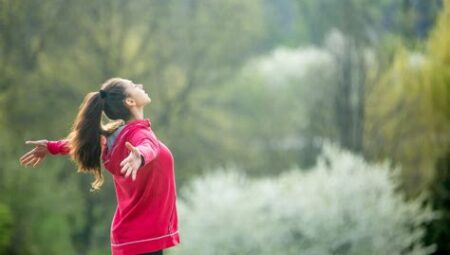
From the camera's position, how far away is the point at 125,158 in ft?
10.8

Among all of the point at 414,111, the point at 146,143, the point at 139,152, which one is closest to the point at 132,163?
the point at 139,152

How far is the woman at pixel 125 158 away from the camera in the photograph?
3350mm

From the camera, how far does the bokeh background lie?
28.1 ft

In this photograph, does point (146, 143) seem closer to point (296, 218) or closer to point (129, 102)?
point (129, 102)

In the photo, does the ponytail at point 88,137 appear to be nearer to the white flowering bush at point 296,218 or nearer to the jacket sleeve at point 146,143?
the jacket sleeve at point 146,143

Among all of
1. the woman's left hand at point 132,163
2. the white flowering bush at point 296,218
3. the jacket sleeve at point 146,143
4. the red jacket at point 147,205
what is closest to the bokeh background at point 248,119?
the white flowering bush at point 296,218

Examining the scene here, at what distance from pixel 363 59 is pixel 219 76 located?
272 cm

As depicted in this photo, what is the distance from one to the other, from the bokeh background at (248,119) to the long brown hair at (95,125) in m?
4.91

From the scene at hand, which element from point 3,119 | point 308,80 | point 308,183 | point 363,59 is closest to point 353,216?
point 308,183

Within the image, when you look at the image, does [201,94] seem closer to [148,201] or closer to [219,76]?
[219,76]

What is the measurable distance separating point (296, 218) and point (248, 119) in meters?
8.54

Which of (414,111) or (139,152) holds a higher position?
(414,111)

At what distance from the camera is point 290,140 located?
16859mm

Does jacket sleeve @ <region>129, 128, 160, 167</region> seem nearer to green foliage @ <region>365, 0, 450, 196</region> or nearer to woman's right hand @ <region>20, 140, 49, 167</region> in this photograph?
woman's right hand @ <region>20, 140, 49, 167</region>
